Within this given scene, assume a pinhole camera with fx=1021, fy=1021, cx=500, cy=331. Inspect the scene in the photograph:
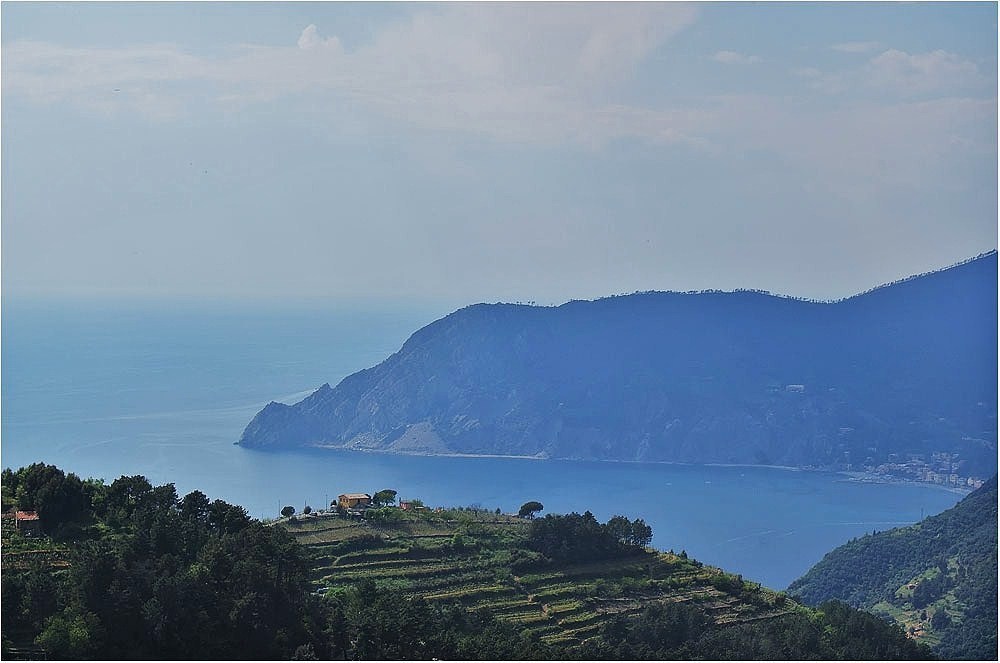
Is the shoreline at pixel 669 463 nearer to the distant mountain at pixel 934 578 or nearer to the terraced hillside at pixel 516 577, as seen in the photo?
the distant mountain at pixel 934 578

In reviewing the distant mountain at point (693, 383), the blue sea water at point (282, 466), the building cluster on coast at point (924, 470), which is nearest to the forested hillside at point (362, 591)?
the blue sea water at point (282, 466)

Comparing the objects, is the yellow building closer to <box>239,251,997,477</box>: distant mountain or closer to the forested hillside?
the forested hillside

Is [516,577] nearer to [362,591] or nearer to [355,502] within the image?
[362,591]

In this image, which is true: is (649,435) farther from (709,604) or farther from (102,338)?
(709,604)

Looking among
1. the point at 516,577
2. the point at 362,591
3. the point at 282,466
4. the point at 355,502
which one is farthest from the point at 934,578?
the point at 282,466

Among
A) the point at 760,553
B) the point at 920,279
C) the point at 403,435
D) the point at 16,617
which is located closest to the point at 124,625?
the point at 16,617

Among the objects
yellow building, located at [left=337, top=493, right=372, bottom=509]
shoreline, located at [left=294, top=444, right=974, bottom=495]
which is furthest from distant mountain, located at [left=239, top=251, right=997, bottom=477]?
yellow building, located at [left=337, top=493, right=372, bottom=509]
